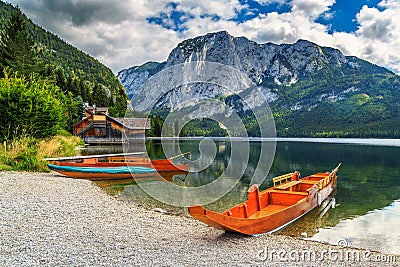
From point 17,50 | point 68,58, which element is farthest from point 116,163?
point 68,58

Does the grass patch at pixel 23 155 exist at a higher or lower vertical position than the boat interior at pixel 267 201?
higher

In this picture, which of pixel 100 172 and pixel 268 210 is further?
pixel 100 172

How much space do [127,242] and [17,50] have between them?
42.4 m

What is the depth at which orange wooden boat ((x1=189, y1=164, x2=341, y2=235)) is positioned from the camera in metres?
7.97

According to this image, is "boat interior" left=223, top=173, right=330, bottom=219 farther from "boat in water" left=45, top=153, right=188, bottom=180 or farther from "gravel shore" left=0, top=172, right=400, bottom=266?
"boat in water" left=45, top=153, right=188, bottom=180

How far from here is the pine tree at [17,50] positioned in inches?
1598

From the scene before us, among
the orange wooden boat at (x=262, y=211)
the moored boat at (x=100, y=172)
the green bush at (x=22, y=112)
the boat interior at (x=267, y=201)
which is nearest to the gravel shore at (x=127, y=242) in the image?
the orange wooden boat at (x=262, y=211)

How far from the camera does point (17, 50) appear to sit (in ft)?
136

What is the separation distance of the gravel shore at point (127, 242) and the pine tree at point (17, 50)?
34.9 metres

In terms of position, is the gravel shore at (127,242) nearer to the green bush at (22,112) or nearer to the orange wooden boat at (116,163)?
the orange wooden boat at (116,163)

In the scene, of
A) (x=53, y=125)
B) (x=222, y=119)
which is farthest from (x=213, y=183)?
(x=53, y=125)

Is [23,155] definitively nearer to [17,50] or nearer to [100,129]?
[17,50]

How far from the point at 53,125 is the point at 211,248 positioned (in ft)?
65.0

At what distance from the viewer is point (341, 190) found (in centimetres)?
1942
